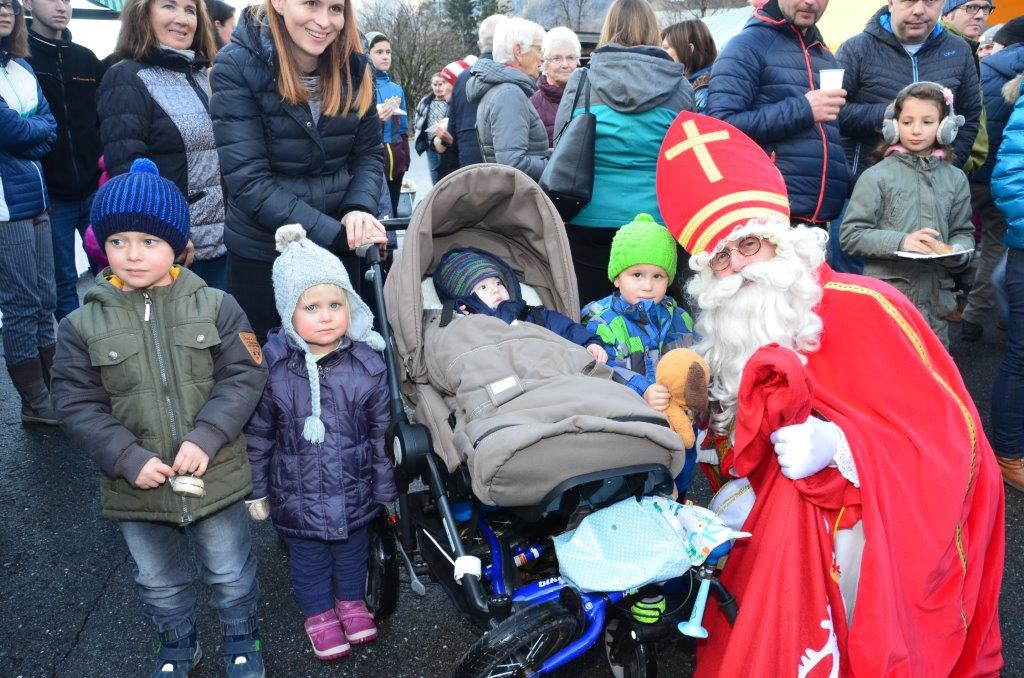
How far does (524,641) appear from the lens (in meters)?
1.84

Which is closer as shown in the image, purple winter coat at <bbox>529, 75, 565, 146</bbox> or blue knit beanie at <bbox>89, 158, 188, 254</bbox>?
blue knit beanie at <bbox>89, 158, 188, 254</bbox>

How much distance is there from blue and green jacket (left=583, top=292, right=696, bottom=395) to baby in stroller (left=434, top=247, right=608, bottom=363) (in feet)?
0.27

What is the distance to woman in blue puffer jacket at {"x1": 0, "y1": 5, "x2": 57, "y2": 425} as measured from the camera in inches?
144

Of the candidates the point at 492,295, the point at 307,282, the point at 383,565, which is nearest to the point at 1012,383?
the point at 492,295

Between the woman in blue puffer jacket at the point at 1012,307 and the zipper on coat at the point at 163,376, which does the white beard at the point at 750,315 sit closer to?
the zipper on coat at the point at 163,376

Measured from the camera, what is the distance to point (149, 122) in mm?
3188

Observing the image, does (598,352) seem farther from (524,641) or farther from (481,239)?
(524,641)

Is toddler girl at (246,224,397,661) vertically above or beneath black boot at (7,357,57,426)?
above

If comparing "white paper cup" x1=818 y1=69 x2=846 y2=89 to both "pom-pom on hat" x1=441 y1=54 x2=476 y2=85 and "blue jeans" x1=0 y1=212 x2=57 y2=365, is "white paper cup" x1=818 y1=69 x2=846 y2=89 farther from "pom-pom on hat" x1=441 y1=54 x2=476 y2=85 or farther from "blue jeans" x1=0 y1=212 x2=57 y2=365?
"blue jeans" x1=0 y1=212 x2=57 y2=365

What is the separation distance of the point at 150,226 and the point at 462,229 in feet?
3.92

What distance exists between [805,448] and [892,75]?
3001 millimetres

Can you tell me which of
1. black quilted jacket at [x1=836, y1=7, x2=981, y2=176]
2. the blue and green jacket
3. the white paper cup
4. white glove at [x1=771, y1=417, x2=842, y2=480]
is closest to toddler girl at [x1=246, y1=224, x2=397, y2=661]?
the blue and green jacket

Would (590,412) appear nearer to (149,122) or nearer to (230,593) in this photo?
(230,593)

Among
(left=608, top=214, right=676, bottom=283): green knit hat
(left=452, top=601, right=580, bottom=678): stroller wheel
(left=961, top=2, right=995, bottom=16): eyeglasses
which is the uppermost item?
(left=961, top=2, right=995, bottom=16): eyeglasses
